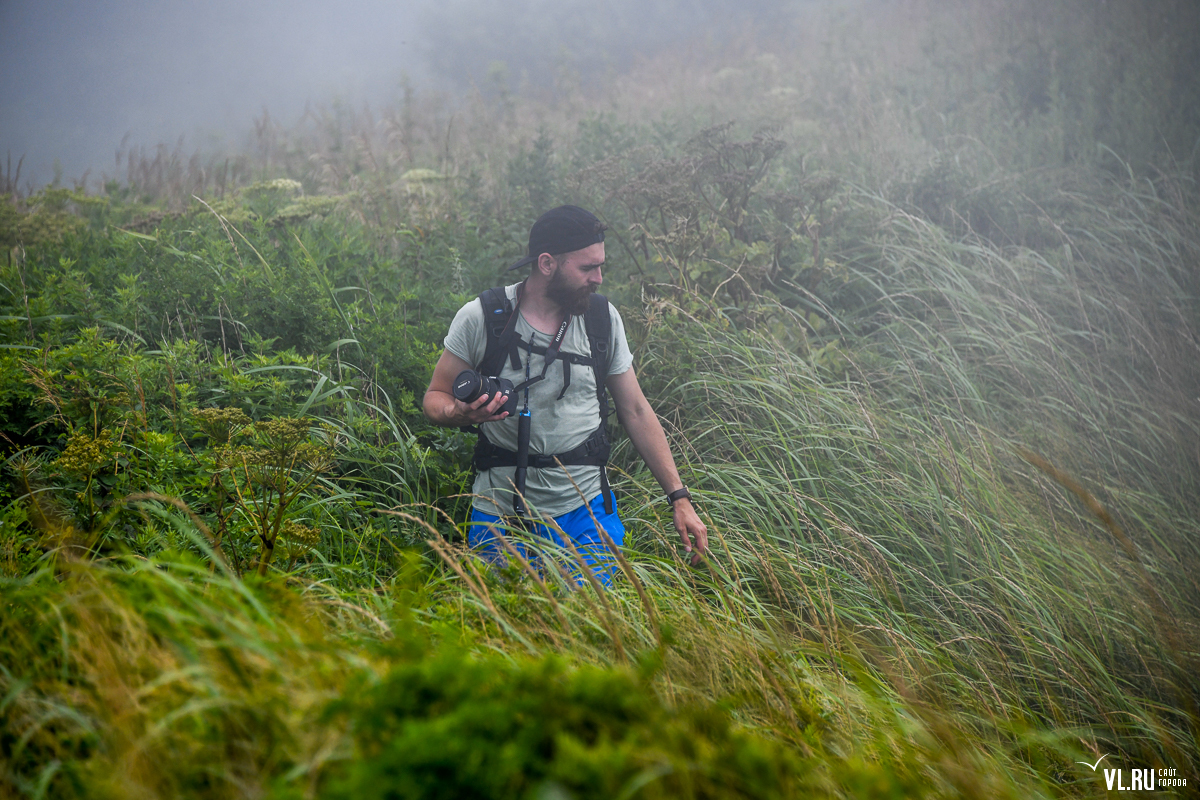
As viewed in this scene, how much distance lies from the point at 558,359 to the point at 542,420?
1.00ft

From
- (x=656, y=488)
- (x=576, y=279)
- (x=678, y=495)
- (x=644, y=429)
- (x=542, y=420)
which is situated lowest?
(x=656, y=488)

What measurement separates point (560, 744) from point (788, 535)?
2.61 m

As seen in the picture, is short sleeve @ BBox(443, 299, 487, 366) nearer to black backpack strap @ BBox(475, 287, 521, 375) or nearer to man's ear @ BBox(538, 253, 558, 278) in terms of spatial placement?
black backpack strap @ BBox(475, 287, 521, 375)

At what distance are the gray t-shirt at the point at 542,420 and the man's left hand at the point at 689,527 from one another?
412 mm

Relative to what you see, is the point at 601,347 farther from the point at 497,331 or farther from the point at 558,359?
the point at 497,331

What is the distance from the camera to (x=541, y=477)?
10.9ft

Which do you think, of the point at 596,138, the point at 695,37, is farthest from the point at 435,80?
the point at 596,138

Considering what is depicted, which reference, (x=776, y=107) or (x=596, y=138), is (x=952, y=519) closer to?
(x=596, y=138)

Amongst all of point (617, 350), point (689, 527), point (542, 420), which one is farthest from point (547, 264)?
point (689, 527)

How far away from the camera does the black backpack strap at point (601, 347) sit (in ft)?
11.1

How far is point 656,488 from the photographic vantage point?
12.3 feet

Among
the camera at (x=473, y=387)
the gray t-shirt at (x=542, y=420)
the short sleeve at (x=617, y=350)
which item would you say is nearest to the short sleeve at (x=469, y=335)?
the gray t-shirt at (x=542, y=420)

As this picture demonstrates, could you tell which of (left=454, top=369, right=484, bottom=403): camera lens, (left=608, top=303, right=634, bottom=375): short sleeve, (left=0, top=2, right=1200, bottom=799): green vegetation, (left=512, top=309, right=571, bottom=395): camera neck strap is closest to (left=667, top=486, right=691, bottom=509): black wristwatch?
(left=0, top=2, right=1200, bottom=799): green vegetation

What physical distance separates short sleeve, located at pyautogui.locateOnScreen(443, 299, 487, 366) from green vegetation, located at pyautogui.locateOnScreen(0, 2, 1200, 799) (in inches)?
21.2
